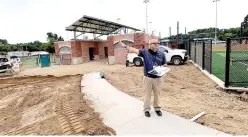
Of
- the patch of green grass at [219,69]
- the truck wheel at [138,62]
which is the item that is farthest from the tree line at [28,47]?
the patch of green grass at [219,69]

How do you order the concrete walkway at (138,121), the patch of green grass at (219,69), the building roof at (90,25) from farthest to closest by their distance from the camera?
1. the building roof at (90,25)
2. the patch of green grass at (219,69)
3. the concrete walkway at (138,121)

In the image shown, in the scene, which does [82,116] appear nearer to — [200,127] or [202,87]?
[200,127]

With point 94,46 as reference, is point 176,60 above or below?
below

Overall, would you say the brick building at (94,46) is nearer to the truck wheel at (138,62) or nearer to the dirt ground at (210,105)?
the truck wheel at (138,62)

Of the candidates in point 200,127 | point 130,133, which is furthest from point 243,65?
point 130,133

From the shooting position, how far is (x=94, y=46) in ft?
129

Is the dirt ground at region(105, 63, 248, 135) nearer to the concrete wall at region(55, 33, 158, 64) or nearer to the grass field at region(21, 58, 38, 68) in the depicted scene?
the concrete wall at region(55, 33, 158, 64)

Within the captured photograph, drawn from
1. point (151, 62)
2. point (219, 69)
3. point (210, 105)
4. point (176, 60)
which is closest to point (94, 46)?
point (176, 60)

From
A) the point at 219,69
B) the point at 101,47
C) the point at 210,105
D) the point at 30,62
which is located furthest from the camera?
the point at 101,47

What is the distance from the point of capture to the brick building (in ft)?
92.0

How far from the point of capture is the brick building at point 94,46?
92.0 feet

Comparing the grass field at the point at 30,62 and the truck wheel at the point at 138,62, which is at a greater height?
the truck wheel at the point at 138,62

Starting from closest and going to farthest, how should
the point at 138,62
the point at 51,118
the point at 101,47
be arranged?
the point at 51,118 → the point at 138,62 → the point at 101,47

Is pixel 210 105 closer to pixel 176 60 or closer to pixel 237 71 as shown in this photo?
pixel 237 71
